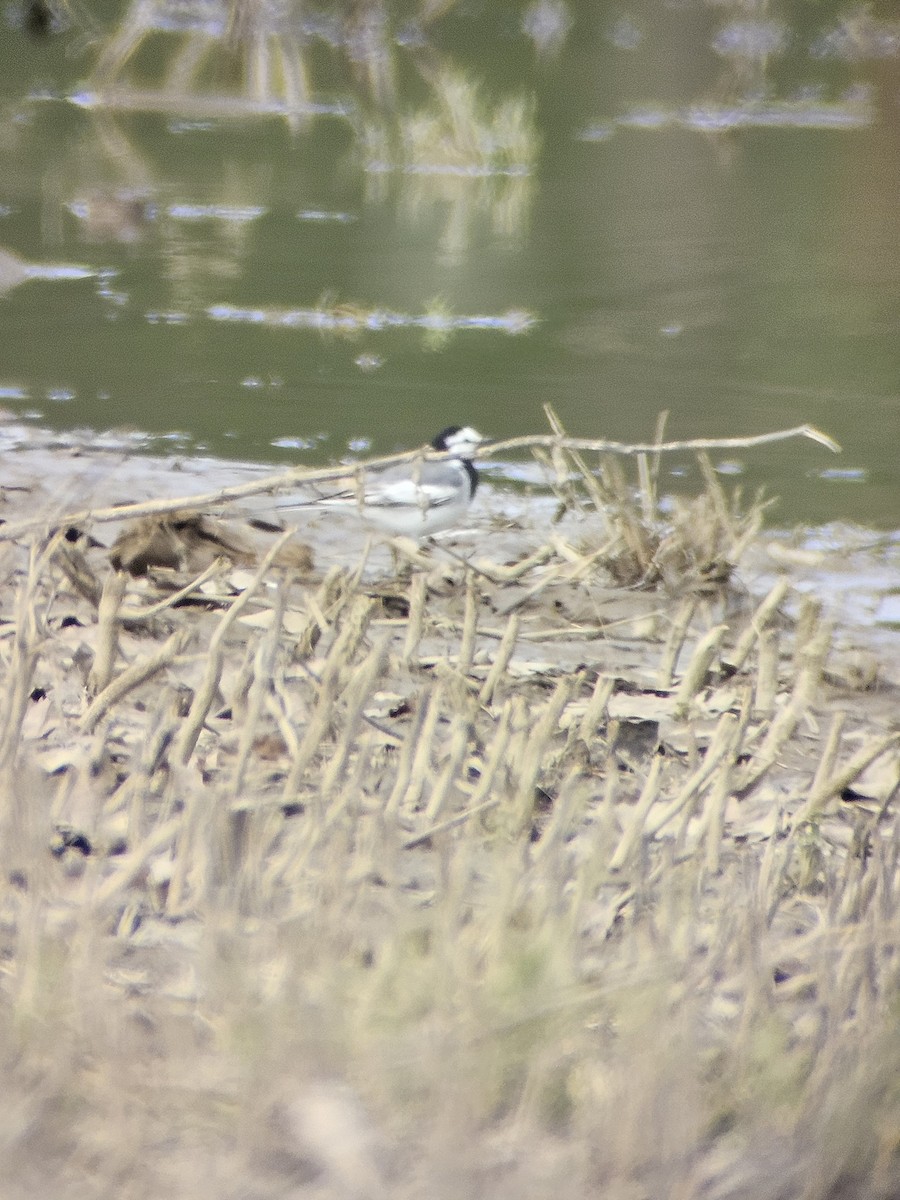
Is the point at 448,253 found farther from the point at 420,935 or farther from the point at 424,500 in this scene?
the point at 420,935

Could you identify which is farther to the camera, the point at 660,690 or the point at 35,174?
the point at 35,174

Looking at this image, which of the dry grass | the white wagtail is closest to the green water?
the white wagtail

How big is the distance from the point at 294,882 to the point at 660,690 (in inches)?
69.7

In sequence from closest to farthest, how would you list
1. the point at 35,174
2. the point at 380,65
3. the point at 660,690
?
1. the point at 660,690
2. the point at 35,174
3. the point at 380,65

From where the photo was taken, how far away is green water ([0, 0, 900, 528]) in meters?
8.38

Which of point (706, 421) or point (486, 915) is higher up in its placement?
point (486, 915)

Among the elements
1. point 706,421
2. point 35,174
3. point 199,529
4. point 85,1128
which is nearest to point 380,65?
point 35,174

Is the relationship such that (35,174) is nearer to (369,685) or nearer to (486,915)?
(369,685)

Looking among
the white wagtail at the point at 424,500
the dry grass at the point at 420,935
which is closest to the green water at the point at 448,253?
the white wagtail at the point at 424,500

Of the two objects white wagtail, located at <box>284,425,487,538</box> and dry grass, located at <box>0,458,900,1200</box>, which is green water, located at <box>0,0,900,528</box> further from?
dry grass, located at <box>0,458,900,1200</box>

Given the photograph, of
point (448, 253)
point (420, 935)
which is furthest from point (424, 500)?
point (448, 253)

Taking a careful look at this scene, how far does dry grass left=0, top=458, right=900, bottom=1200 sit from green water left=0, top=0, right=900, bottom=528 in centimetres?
345

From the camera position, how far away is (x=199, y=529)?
5.48 m

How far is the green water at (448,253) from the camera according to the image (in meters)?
8.38
